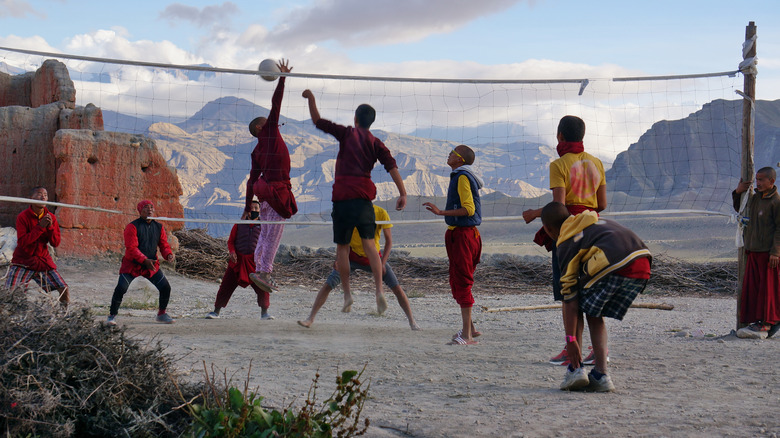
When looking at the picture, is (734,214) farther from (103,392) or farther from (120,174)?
(120,174)

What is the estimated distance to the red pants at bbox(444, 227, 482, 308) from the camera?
21.5ft

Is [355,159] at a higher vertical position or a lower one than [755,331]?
higher

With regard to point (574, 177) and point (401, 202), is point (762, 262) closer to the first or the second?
point (574, 177)

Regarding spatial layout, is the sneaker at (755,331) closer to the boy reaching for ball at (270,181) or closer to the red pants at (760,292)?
the red pants at (760,292)

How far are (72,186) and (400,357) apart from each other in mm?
8422

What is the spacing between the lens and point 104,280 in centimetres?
1154

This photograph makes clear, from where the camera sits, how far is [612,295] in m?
4.55

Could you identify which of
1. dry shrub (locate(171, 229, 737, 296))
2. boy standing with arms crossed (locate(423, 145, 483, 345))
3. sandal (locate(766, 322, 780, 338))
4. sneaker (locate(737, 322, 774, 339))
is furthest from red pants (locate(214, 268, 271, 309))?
dry shrub (locate(171, 229, 737, 296))

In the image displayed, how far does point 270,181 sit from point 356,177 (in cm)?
132

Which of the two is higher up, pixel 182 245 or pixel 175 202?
pixel 175 202

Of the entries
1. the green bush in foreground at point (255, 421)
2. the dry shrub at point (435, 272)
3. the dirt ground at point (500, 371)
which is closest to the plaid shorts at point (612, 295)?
the dirt ground at point (500, 371)

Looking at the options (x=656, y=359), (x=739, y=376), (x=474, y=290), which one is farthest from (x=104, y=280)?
(x=739, y=376)

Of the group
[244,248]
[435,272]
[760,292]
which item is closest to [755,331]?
[760,292]

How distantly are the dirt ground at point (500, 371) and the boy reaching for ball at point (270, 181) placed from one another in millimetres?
769
